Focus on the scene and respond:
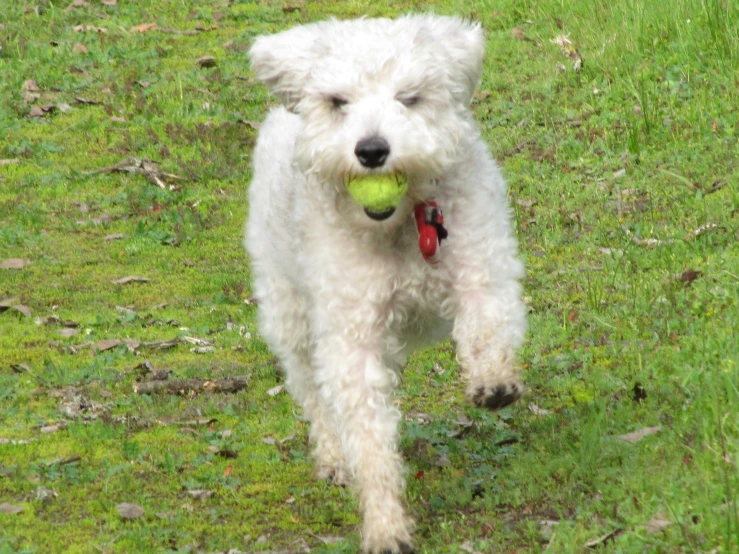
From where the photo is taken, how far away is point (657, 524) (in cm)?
430

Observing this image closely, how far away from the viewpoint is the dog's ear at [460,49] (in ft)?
16.7

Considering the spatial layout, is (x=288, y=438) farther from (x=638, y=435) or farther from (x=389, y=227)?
(x=638, y=435)

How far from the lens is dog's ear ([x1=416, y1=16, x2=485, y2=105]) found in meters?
5.08

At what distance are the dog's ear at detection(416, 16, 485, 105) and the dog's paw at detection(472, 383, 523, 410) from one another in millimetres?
1323

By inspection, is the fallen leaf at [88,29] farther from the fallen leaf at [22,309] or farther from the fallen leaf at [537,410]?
the fallen leaf at [537,410]

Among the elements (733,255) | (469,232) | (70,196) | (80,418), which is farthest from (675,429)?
(70,196)

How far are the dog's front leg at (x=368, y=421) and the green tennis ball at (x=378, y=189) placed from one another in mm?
539

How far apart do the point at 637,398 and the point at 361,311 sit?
1.66 meters

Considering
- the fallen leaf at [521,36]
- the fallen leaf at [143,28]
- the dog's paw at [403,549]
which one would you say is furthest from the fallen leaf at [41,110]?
the dog's paw at [403,549]

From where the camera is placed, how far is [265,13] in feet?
51.2

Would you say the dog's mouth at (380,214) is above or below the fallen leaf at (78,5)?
above

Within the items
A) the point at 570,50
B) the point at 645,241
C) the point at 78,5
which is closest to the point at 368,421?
the point at 645,241

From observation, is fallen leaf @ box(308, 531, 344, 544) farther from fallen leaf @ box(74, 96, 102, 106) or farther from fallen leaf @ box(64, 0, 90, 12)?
fallen leaf @ box(64, 0, 90, 12)

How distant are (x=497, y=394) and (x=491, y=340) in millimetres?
261
